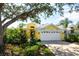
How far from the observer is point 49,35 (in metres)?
3.59

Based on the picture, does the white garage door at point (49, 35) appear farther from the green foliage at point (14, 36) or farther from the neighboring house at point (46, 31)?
the green foliage at point (14, 36)

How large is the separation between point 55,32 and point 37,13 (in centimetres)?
35

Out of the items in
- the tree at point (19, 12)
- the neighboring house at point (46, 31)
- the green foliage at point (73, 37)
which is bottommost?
the green foliage at point (73, 37)

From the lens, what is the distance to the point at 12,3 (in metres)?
3.59

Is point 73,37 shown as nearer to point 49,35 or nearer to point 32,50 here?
point 49,35

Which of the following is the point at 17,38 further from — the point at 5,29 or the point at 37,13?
the point at 37,13

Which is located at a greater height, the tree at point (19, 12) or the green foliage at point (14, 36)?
the tree at point (19, 12)

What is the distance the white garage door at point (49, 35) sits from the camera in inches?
141

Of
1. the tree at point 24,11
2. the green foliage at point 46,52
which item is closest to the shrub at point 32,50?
the green foliage at point 46,52

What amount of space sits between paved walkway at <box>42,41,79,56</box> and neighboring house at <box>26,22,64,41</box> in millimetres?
69

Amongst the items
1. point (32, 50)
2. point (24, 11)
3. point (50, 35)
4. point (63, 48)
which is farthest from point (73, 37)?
point (24, 11)

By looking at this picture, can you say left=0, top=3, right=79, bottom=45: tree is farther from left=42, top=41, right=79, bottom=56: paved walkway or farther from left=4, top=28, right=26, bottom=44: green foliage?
left=42, top=41, right=79, bottom=56: paved walkway

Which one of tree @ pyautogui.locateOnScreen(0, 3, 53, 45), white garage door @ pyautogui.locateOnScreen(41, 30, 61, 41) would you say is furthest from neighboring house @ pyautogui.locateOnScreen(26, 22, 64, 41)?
tree @ pyautogui.locateOnScreen(0, 3, 53, 45)

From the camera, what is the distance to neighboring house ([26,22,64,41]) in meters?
3.59
